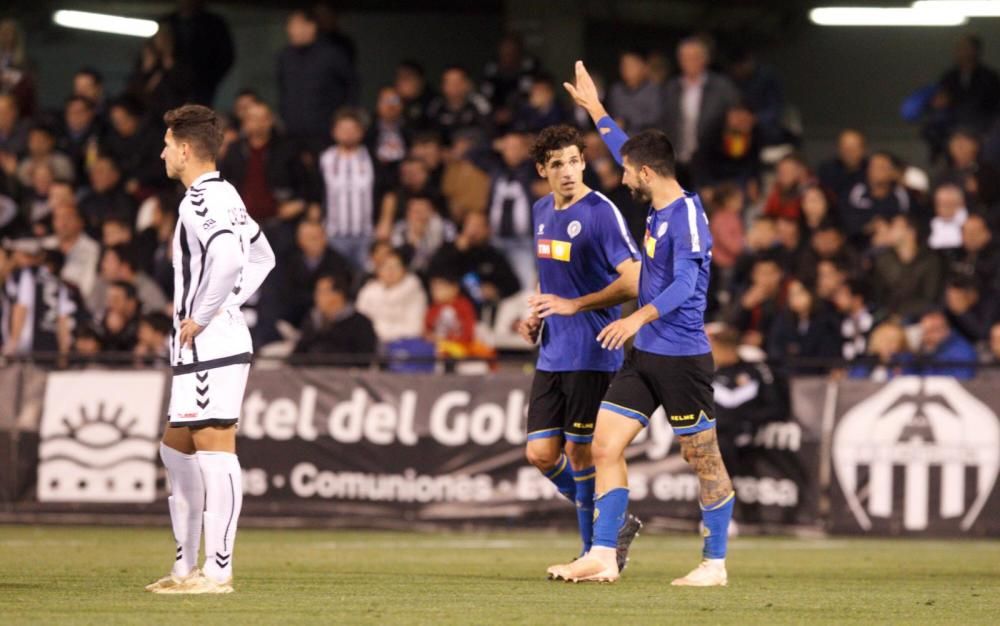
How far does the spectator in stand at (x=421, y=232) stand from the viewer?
60.4 ft

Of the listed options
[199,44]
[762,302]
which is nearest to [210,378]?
[762,302]

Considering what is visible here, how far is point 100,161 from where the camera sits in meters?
19.9

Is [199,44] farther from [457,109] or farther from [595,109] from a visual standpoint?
[595,109]

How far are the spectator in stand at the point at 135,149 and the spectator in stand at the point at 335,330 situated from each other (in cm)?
416

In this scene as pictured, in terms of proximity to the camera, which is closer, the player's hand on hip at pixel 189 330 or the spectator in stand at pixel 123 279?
the player's hand on hip at pixel 189 330

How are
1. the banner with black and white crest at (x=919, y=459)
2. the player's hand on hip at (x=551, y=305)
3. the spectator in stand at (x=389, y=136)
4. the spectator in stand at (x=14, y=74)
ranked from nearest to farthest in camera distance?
the player's hand on hip at (x=551, y=305) < the banner with black and white crest at (x=919, y=459) < the spectator in stand at (x=389, y=136) < the spectator in stand at (x=14, y=74)

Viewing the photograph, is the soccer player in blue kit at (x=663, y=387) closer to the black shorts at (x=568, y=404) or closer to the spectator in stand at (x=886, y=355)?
the black shorts at (x=568, y=404)

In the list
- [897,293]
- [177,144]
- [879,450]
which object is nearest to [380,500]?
[879,450]

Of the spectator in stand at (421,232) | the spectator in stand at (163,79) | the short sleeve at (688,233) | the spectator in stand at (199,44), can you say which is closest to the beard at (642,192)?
the short sleeve at (688,233)

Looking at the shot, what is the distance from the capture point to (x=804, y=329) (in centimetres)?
1642

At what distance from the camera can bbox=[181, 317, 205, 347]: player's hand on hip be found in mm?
8398

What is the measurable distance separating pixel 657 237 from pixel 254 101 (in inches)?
429

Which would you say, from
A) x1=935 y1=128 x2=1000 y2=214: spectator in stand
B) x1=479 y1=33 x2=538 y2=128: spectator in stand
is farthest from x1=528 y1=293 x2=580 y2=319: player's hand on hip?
x1=479 y1=33 x2=538 y2=128: spectator in stand

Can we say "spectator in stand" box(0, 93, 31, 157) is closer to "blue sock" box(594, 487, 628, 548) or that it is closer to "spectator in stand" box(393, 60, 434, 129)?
"spectator in stand" box(393, 60, 434, 129)
